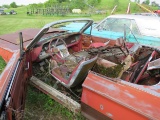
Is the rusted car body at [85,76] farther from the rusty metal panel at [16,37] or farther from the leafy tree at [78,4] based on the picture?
the leafy tree at [78,4]

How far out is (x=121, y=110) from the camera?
2.12 m

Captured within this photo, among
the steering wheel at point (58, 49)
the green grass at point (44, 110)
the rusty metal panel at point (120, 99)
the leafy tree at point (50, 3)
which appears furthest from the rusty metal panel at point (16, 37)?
the leafy tree at point (50, 3)

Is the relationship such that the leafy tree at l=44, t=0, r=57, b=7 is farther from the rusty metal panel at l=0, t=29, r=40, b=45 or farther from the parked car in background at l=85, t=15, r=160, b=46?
the rusty metal panel at l=0, t=29, r=40, b=45

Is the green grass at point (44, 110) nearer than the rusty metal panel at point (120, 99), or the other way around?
the rusty metal panel at point (120, 99)

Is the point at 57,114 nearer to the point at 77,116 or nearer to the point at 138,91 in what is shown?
the point at 77,116

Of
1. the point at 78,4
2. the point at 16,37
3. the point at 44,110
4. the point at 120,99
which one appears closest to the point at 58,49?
the point at 16,37

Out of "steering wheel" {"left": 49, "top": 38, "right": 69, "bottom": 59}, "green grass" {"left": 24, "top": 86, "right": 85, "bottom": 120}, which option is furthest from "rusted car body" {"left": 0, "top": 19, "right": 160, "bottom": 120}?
"green grass" {"left": 24, "top": 86, "right": 85, "bottom": 120}

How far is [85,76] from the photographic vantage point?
9.33 feet

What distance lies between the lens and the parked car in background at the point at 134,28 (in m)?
5.12

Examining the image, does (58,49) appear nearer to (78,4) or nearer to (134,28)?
(134,28)

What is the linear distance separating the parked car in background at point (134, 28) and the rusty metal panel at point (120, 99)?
2.69 meters

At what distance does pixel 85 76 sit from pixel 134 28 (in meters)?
3.31

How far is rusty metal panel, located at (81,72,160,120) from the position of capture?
76.7 inches

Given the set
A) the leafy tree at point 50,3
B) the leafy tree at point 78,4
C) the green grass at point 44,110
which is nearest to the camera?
the green grass at point 44,110
